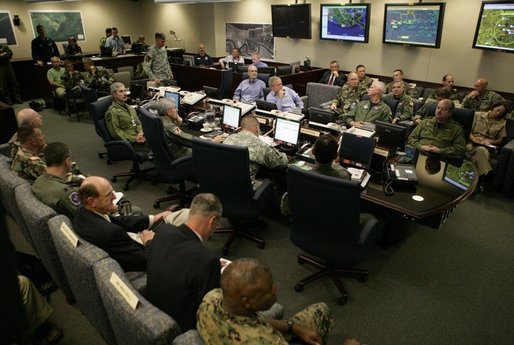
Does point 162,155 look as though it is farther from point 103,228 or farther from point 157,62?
point 157,62

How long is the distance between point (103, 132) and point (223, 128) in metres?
1.38

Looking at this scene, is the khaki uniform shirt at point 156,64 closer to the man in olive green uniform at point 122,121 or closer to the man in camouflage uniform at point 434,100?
the man in olive green uniform at point 122,121

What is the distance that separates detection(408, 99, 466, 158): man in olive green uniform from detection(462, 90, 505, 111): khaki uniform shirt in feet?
6.44

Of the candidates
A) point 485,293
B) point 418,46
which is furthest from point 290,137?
point 418,46

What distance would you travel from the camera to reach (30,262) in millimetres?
2701

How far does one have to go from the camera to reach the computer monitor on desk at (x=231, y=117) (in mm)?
→ 4254

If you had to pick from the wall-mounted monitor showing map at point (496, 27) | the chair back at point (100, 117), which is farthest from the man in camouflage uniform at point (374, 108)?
the chair back at point (100, 117)

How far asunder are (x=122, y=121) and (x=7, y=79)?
19.1 feet

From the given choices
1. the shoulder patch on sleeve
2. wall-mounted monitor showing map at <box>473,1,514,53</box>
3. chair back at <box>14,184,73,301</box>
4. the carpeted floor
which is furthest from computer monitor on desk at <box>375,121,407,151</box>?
wall-mounted monitor showing map at <box>473,1,514,53</box>

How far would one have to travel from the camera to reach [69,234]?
1947 mm

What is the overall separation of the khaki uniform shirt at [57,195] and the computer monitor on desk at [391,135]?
2.59 meters

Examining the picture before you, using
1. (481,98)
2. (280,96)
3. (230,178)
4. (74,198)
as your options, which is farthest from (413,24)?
(74,198)

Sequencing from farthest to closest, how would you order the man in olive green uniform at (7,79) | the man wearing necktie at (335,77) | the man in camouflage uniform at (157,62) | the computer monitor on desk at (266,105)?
the man in olive green uniform at (7,79), the man wearing necktie at (335,77), the man in camouflage uniform at (157,62), the computer monitor on desk at (266,105)

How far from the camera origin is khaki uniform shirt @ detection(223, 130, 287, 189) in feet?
10.3
